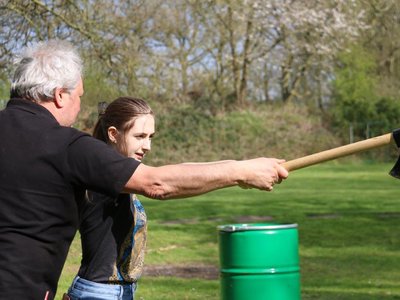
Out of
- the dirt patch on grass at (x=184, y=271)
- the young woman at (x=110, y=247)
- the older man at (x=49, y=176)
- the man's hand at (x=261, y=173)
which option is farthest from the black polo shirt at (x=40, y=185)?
the dirt patch on grass at (x=184, y=271)

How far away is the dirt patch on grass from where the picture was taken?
422 inches

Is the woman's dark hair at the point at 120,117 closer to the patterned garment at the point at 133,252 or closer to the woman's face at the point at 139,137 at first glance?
the woman's face at the point at 139,137

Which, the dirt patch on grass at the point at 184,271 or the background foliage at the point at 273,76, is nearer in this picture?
the dirt patch on grass at the point at 184,271

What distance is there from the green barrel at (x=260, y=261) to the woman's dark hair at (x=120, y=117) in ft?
4.41

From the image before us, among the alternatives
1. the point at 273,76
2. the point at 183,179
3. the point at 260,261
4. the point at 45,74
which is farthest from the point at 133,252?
the point at 273,76

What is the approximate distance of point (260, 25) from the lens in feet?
117

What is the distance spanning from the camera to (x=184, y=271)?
11.1 metres

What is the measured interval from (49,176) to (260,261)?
2796 mm

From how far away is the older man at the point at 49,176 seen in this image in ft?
10.7

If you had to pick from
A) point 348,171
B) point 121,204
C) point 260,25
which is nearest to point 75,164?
point 121,204

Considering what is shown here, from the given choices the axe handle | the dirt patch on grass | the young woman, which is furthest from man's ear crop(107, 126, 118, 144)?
the dirt patch on grass

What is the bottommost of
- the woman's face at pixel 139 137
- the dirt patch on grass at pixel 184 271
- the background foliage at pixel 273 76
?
the dirt patch on grass at pixel 184 271

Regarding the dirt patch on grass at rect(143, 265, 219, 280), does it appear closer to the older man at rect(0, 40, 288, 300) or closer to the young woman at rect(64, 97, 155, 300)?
the young woman at rect(64, 97, 155, 300)

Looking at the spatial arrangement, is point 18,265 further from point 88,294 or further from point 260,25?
point 260,25
